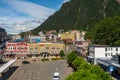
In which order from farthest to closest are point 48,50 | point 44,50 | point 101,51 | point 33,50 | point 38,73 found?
point 44,50, point 48,50, point 33,50, point 101,51, point 38,73

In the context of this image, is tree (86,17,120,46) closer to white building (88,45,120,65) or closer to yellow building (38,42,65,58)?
white building (88,45,120,65)

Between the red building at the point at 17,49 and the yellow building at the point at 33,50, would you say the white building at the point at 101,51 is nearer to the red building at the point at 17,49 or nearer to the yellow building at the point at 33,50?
the yellow building at the point at 33,50

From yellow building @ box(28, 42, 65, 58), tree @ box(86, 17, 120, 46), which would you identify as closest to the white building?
tree @ box(86, 17, 120, 46)

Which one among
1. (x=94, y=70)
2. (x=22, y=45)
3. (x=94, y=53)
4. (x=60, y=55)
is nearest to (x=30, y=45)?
(x=22, y=45)

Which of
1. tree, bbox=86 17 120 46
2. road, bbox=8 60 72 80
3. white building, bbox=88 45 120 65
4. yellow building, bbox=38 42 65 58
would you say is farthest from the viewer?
yellow building, bbox=38 42 65 58

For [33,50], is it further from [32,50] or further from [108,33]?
[108,33]

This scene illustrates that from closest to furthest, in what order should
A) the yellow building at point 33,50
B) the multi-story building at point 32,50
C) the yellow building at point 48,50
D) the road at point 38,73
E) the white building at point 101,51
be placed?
the road at point 38,73
the white building at point 101,51
the multi-story building at point 32,50
the yellow building at point 33,50
the yellow building at point 48,50

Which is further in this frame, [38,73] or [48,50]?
[48,50]

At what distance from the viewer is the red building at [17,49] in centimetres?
11588

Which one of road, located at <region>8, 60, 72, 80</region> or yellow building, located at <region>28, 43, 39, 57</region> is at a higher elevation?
yellow building, located at <region>28, 43, 39, 57</region>

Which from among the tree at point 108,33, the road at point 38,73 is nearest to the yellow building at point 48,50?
the tree at point 108,33

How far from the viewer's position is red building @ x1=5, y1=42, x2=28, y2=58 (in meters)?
116

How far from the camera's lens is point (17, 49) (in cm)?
11631

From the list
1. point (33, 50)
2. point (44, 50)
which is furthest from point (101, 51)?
point (33, 50)
